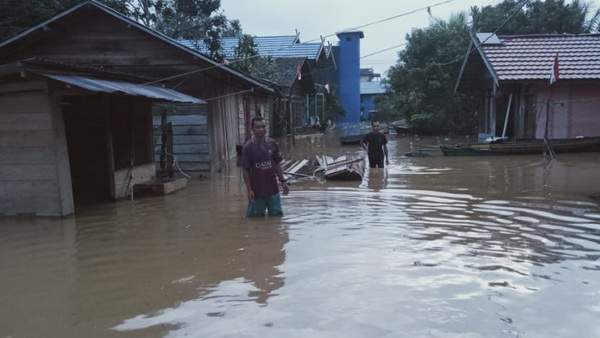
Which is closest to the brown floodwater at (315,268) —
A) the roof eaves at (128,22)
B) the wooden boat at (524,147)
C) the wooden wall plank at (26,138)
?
the wooden wall plank at (26,138)

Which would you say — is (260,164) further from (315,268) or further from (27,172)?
(27,172)

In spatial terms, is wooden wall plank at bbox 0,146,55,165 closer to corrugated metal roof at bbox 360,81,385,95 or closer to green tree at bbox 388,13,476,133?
green tree at bbox 388,13,476,133

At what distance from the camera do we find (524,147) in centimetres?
→ 1552

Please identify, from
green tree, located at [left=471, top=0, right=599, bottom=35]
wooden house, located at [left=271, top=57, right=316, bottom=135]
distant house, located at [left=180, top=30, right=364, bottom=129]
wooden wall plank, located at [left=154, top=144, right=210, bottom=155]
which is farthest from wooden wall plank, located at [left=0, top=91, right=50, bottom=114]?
green tree, located at [left=471, top=0, right=599, bottom=35]

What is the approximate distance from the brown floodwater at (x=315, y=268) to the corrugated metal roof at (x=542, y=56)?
362 inches

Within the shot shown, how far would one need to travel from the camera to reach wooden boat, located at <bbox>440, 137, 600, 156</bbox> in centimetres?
1538

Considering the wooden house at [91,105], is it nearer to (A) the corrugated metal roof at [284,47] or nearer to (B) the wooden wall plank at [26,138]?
(B) the wooden wall plank at [26,138]

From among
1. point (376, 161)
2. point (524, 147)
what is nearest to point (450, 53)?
point (524, 147)

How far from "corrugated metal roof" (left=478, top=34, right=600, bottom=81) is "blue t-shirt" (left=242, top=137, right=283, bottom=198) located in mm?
12711

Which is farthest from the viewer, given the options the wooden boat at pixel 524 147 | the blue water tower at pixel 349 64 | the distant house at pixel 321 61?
the blue water tower at pixel 349 64

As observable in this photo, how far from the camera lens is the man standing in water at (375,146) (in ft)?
39.4

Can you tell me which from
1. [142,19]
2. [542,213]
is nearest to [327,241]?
[542,213]

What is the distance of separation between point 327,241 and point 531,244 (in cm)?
236

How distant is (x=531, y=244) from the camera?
5691mm
